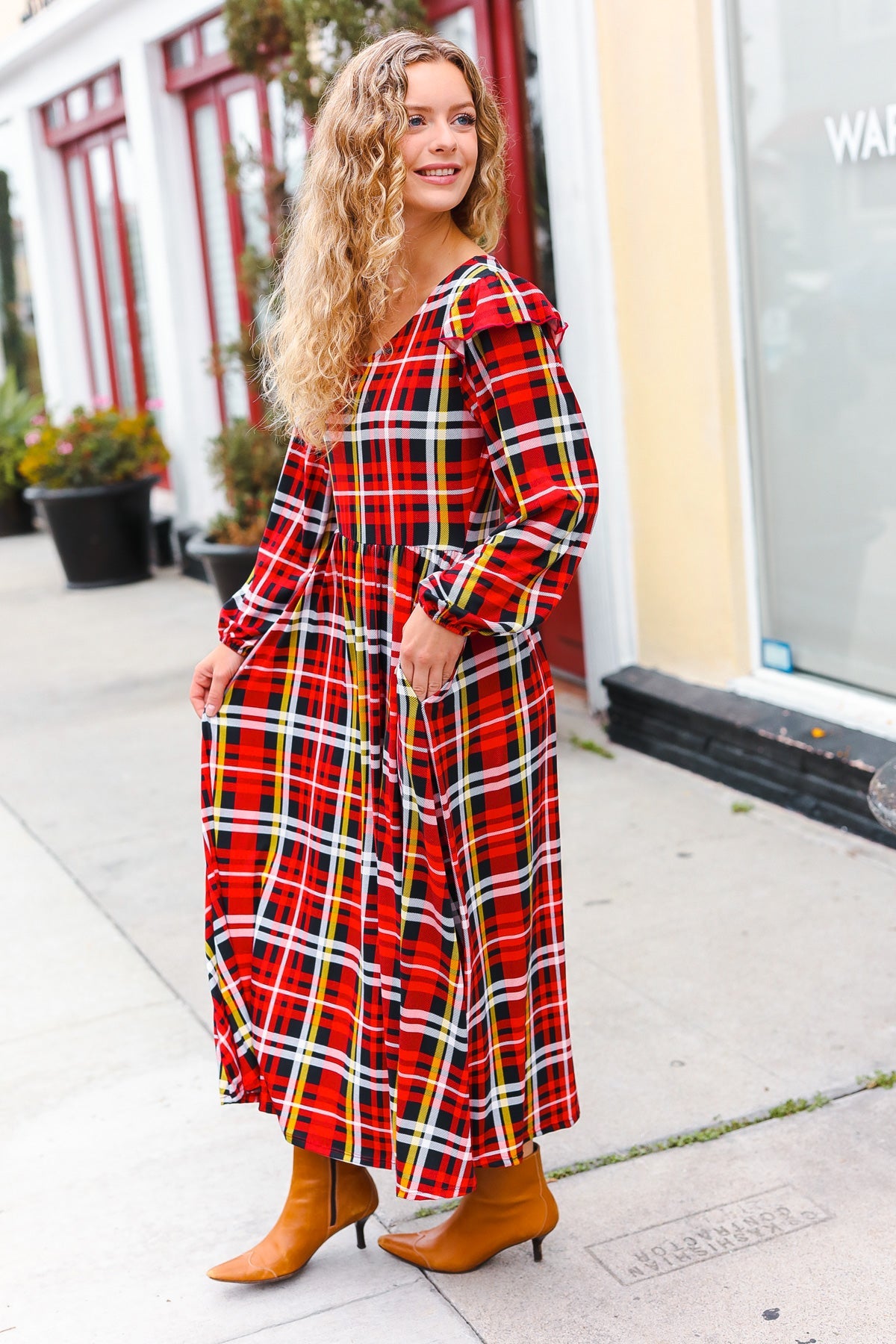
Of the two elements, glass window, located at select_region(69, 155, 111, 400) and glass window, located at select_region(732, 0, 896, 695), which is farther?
glass window, located at select_region(69, 155, 111, 400)

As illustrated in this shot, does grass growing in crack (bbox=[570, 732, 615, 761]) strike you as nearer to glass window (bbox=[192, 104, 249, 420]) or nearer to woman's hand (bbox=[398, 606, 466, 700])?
woman's hand (bbox=[398, 606, 466, 700])

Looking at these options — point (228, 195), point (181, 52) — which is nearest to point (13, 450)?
point (228, 195)

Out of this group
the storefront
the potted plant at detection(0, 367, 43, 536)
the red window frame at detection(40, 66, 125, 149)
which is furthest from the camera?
the potted plant at detection(0, 367, 43, 536)

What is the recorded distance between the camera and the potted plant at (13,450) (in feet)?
40.0

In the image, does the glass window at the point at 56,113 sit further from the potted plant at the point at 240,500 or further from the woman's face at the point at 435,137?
the woman's face at the point at 435,137

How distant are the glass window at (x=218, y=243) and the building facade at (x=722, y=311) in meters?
3.04

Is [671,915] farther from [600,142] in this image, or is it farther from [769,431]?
[600,142]

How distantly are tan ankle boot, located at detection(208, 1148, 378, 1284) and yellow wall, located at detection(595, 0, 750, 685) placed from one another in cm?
285

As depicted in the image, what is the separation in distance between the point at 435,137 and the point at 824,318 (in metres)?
2.52

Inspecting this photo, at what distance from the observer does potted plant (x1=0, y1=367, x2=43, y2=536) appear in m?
12.2

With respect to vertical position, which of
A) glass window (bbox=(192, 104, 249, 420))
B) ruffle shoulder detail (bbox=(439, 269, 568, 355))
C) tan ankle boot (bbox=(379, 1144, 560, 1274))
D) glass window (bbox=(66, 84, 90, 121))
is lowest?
tan ankle boot (bbox=(379, 1144, 560, 1274))

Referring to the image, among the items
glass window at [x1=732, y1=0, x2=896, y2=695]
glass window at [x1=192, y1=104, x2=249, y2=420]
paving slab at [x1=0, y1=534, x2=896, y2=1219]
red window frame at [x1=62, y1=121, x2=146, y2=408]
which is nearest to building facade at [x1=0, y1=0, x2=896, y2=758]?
glass window at [x1=732, y1=0, x2=896, y2=695]

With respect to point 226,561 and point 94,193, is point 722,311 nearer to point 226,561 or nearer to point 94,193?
point 226,561

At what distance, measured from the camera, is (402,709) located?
7.39 ft
